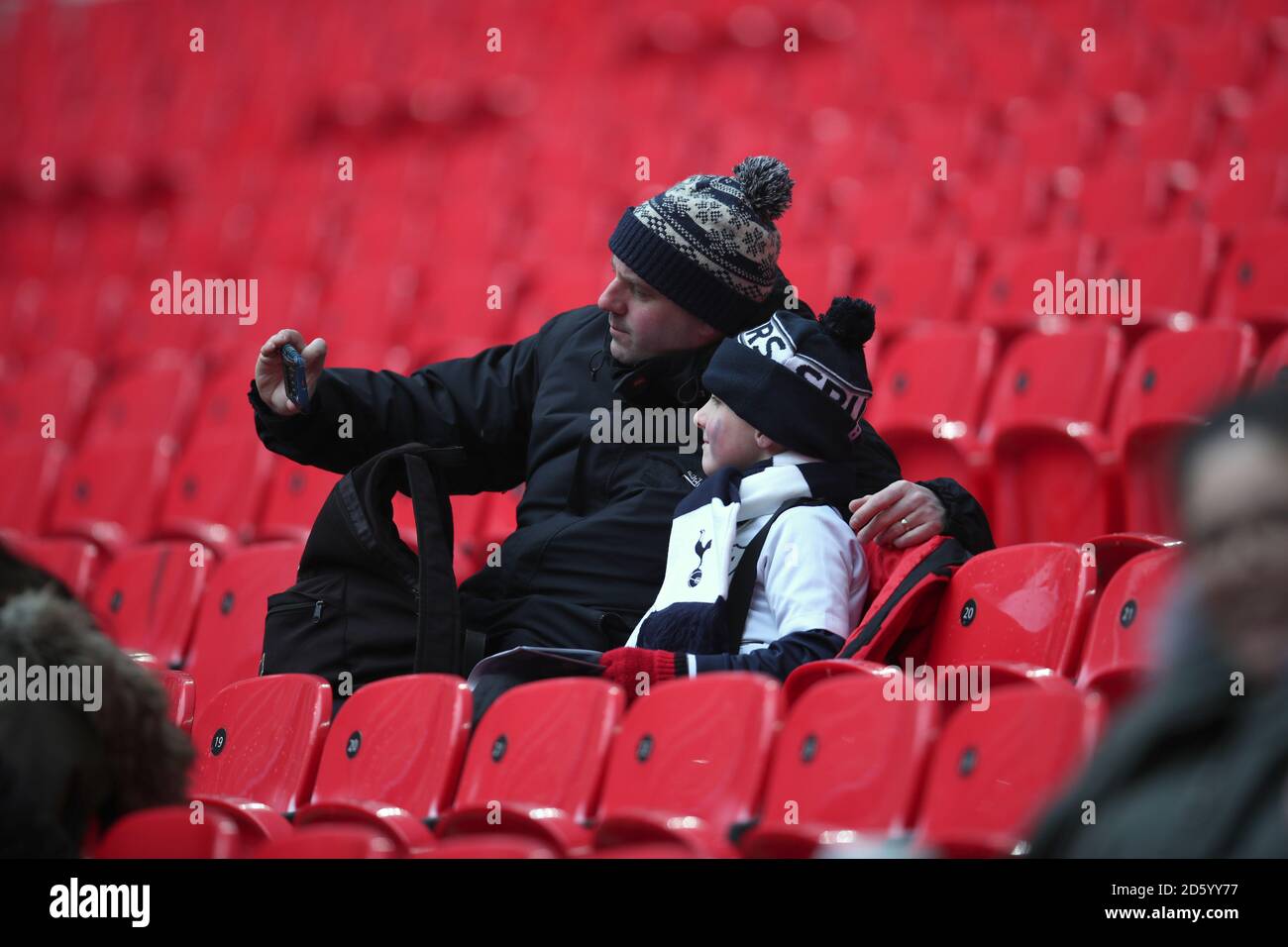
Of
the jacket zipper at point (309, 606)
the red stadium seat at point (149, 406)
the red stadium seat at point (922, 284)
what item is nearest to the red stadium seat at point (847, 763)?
the jacket zipper at point (309, 606)

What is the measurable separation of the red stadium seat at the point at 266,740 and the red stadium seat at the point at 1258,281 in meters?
1.94

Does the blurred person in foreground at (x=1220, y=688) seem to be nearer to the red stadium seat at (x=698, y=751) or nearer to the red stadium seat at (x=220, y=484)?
the red stadium seat at (x=698, y=751)

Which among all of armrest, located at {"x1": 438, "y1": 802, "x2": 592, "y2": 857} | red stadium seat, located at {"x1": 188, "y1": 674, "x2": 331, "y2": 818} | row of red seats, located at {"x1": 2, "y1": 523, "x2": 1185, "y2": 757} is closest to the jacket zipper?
red stadium seat, located at {"x1": 188, "y1": 674, "x2": 331, "y2": 818}

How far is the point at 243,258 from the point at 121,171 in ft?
4.48

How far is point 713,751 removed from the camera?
156cm

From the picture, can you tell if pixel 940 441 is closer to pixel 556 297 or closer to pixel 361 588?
pixel 361 588

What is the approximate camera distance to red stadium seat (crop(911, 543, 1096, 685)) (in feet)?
5.76

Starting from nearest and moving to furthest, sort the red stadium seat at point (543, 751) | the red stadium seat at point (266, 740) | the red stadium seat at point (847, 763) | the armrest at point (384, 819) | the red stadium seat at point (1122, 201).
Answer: the red stadium seat at point (847, 763) → the armrest at point (384, 819) → the red stadium seat at point (543, 751) → the red stadium seat at point (266, 740) → the red stadium seat at point (1122, 201)

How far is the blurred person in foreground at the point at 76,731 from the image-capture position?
1.27m

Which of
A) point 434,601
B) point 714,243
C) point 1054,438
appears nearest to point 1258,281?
point 1054,438

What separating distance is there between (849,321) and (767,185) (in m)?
0.32
